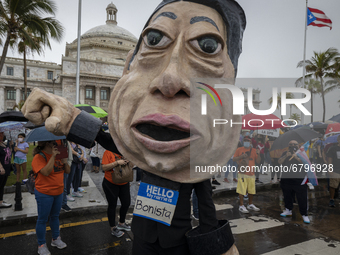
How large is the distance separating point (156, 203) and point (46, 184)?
2.27 m

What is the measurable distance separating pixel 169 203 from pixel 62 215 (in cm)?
397

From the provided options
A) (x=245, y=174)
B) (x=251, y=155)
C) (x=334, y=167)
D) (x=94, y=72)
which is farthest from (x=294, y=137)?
(x=94, y=72)

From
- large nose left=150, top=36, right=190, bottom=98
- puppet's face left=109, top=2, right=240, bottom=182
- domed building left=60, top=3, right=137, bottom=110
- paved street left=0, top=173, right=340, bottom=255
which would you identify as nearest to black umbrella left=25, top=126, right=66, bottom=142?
paved street left=0, top=173, right=340, bottom=255

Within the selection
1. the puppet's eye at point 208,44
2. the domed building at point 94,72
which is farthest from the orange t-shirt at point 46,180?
the domed building at point 94,72

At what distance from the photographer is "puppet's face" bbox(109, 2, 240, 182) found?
4.31 ft

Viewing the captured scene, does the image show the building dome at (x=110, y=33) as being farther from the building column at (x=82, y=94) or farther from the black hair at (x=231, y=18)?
the black hair at (x=231, y=18)

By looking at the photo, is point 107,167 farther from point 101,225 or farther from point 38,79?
point 38,79

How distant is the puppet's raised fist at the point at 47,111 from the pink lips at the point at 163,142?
0.49 m

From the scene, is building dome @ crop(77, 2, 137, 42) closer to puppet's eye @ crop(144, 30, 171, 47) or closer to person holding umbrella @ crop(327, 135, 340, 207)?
person holding umbrella @ crop(327, 135, 340, 207)

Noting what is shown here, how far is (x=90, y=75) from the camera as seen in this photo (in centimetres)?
3412

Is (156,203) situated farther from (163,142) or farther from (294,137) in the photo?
(294,137)

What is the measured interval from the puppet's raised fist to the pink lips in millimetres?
488

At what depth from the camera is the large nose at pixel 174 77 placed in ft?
4.14

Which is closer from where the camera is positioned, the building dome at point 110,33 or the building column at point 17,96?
the building column at point 17,96
